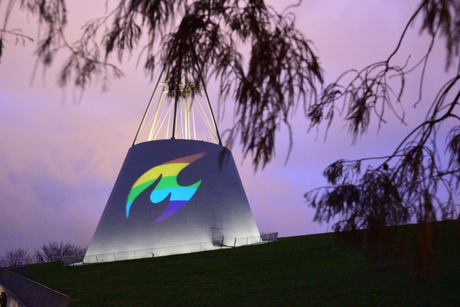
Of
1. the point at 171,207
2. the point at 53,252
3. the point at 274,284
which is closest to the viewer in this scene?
the point at 274,284

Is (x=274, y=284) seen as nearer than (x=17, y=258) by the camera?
Yes

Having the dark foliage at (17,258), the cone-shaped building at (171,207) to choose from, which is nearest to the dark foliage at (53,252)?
the dark foliage at (17,258)

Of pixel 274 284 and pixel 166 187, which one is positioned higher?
pixel 166 187

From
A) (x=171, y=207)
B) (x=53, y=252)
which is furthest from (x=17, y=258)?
(x=171, y=207)

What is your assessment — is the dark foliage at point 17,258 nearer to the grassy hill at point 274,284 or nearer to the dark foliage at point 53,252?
the dark foliage at point 53,252

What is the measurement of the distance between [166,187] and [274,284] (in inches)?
574

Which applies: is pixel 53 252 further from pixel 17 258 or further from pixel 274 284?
pixel 274 284

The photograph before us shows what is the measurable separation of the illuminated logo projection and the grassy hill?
7.94m

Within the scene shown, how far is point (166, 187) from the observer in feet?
84.1

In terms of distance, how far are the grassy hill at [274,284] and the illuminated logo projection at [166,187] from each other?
7.94 m

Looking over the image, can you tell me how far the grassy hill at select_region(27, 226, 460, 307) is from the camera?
33.3 feet

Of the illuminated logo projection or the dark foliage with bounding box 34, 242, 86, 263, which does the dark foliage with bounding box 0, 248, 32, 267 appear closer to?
the dark foliage with bounding box 34, 242, 86, 263

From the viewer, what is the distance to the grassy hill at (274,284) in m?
10.1

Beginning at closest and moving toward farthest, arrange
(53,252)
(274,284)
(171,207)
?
(274,284)
(171,207)
(53,252)
